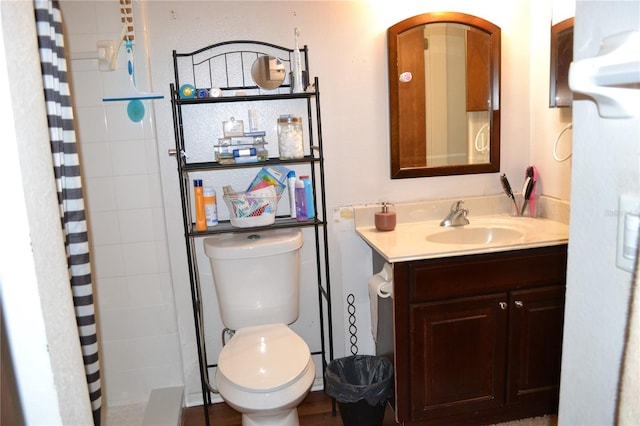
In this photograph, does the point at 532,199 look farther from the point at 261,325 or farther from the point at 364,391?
the point at 261,325

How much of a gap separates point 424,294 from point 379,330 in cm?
44

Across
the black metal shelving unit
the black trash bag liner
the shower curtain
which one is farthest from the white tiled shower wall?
the shower curtain

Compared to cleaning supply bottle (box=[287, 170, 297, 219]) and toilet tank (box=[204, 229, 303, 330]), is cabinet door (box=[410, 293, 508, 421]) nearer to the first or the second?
toilet tank (box=[204, 229, 303, 330])

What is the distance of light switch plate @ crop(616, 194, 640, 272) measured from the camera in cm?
70

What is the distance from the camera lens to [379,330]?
2258mm

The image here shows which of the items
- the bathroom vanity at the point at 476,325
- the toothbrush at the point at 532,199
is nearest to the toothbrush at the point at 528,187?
the toothbrush at the point at 532,199

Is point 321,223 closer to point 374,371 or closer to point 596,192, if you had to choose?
point 374,371

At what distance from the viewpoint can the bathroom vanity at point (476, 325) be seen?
75.2 inches

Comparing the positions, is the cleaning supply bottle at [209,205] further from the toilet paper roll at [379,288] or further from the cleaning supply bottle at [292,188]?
the toilet paper roll at [379,288]

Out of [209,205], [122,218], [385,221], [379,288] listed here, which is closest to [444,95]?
[385,221]

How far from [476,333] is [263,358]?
0.88m

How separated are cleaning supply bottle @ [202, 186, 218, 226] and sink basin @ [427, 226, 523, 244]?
3.26ft

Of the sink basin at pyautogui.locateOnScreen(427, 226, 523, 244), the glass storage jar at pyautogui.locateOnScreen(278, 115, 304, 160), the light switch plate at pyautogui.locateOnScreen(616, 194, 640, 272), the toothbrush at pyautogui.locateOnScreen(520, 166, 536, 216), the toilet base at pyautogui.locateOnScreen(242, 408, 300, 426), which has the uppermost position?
the glass storage jar at pyautogui.locateOnScreen(278, 115, 304, 160)

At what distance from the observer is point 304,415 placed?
7.59 ft
